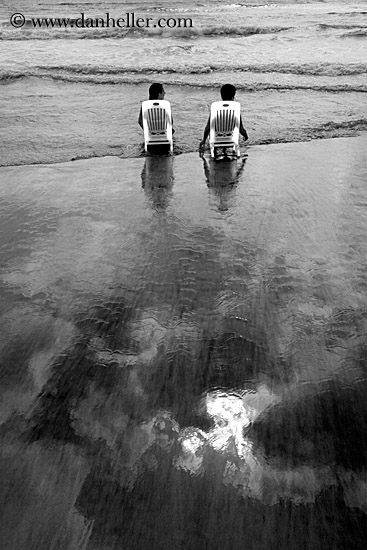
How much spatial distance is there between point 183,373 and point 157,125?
607 cm

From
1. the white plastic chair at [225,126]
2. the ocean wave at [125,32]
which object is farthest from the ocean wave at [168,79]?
the ocean wave at [125,32]

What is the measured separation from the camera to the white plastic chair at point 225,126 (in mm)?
8938

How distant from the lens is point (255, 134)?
1123 cm

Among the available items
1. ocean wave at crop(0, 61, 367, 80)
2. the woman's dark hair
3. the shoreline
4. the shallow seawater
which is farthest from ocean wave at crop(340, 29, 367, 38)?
the shallow seawater

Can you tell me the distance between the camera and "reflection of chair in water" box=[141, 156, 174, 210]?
8.12 meters

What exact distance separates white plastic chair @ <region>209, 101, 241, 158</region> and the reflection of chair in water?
92cm

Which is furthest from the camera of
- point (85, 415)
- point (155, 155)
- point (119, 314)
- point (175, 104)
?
point (175, 104)

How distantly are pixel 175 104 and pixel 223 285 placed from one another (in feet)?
29.7

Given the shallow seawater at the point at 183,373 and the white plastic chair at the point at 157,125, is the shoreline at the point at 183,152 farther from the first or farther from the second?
the shallow seawater at the point at 183,373

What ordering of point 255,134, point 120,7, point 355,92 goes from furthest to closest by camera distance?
point 120,7
point 355,92
point 255,134

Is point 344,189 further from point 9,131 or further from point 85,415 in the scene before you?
point 9,131

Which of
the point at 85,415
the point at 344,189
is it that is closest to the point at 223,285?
the point at 85,415

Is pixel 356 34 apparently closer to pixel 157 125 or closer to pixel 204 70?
pixel 204 70

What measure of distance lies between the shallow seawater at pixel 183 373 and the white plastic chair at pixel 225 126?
1814 millimetres
